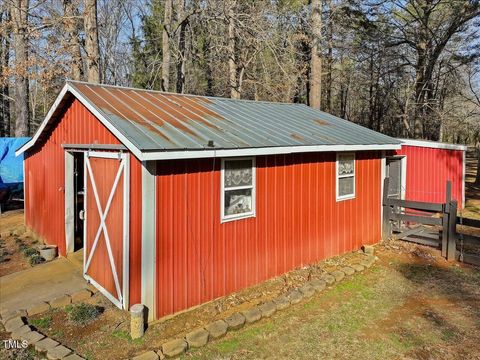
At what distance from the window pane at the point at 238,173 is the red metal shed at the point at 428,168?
7844 mm

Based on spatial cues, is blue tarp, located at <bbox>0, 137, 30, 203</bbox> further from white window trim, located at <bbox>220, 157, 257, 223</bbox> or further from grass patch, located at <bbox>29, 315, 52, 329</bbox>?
white window trim, located at <bbox>220, 157, 257, 223</bbox>

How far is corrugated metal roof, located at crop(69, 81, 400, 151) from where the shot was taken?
611 cm

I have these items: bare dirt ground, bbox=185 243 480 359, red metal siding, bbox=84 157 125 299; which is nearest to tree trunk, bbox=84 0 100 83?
Answer: red metal siding, bbox=84 157 125 299

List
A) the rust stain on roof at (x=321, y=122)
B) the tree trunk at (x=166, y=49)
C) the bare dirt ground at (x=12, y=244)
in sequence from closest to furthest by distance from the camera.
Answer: the bare dirt ground at (x=12, y=244), the rust stain on roof at (x=321, y=122), the tree trunk at (x=166, y=49)

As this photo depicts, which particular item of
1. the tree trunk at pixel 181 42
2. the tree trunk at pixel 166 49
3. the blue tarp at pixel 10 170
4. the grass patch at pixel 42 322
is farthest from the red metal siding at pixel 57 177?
the tree trunk at pixel 181 42

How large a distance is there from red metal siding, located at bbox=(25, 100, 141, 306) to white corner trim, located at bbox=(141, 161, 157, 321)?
145 millimetres

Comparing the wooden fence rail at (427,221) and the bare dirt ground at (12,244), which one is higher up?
the wooden fence rail at (427,221)

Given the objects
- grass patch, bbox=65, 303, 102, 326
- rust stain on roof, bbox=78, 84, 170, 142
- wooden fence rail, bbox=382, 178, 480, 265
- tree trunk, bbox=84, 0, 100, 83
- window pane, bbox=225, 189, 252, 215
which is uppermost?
tree trunk, bbox=84, 0, 100, 83

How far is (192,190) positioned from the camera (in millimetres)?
6348

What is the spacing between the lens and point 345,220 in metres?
9.55

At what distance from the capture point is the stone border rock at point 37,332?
517 cm

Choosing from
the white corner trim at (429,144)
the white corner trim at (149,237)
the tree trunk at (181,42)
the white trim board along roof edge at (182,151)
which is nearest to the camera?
the white trim board along roof edge at (182,151)

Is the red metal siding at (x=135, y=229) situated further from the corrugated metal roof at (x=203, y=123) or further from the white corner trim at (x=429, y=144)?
the white corner trim at (x=429, y=144)

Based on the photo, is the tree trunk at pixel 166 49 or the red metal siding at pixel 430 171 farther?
the tree trunk at pixel 166 49
